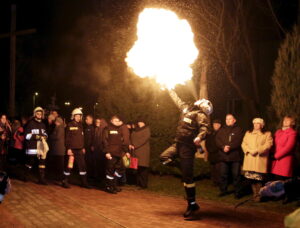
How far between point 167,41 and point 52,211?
14.1ft

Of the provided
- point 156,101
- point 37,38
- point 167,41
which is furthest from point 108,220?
point 37,38

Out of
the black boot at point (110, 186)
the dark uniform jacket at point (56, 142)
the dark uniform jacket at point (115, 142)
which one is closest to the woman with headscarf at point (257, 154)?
the dark uniform jacket at point (115, 142)

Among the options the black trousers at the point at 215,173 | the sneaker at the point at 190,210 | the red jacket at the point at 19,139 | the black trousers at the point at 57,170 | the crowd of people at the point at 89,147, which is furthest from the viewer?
the red jacket at the point at 19,139

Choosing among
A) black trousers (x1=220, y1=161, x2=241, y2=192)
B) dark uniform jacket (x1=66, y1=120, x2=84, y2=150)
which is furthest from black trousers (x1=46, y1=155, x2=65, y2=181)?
black trousers (x1=220, y1=161, x2=241, y2=192)

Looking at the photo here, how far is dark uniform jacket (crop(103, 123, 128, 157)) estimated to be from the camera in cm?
1160

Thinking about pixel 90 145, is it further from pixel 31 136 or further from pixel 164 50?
pixel 164 50

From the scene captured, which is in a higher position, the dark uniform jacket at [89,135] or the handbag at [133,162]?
the dark uniform jacket at [89,135]

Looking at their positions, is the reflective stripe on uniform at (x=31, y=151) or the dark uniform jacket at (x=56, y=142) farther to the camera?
the dark uniform jacket at (x=56, y=142)

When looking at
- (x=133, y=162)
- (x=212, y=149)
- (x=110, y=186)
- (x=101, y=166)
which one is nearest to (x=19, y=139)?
(x=101, y=166)

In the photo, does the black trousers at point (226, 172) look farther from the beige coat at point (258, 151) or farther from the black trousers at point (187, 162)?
the black trousers at point (187, 162)

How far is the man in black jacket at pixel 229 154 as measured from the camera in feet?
36.9

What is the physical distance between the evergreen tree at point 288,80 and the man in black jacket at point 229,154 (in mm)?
1223

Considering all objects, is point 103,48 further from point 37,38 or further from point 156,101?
point 37,38

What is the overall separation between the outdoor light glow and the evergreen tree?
10.0 ft
